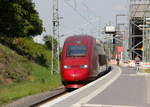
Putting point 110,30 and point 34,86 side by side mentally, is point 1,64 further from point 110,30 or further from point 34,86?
point 110,30

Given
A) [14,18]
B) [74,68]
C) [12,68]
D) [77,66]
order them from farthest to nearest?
[14,18] < [12,68] < [77,66] < [74,68]

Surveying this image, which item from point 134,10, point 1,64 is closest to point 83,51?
point 1,64

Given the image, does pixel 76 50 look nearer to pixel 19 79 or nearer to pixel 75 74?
pixel 75 74

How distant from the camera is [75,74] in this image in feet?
75.3

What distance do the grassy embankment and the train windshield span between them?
2843 millimetres

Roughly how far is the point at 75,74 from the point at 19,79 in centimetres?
798

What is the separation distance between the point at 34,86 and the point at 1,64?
5.76 meters

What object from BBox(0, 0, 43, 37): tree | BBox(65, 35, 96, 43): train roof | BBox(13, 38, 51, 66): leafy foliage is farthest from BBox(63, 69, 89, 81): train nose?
BBox(13, 38, 51, 66): leafy foliage

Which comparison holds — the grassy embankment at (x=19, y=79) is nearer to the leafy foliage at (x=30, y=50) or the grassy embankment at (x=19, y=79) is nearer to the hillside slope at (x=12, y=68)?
the hillside slope at (x=12, y=68)

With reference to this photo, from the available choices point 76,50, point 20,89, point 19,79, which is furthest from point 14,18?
point 20,89

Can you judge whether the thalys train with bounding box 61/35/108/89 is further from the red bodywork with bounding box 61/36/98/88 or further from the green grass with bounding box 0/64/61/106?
the green grass with bounding box 0/64/61/106

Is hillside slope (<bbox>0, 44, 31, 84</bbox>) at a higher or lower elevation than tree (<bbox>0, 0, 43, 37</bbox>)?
lower

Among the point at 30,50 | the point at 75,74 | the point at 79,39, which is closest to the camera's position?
the point at 75,74

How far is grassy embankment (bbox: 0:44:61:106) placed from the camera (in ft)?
75.0
